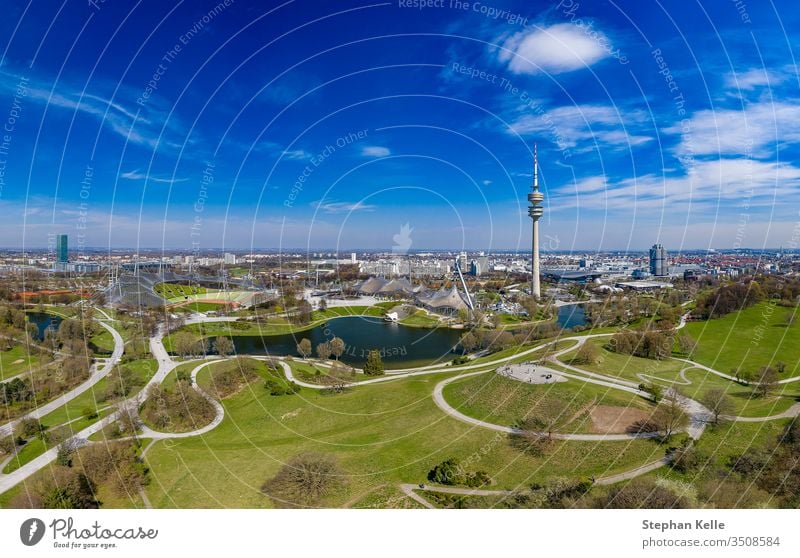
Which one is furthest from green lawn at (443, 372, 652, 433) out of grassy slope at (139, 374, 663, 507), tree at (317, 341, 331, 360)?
tree at (317, 341, 331, 360)

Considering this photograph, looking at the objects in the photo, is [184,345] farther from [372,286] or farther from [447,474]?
[372,286]

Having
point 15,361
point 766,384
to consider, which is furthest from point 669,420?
point 15,361

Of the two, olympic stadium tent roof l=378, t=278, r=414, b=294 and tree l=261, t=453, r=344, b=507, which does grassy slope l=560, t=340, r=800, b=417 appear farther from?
olympic stadium tent roof l=378, t=278, r=414, b=294

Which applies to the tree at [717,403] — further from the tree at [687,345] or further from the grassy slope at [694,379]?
the tree at [687,345]

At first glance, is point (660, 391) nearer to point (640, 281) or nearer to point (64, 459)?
point (64, 459)
